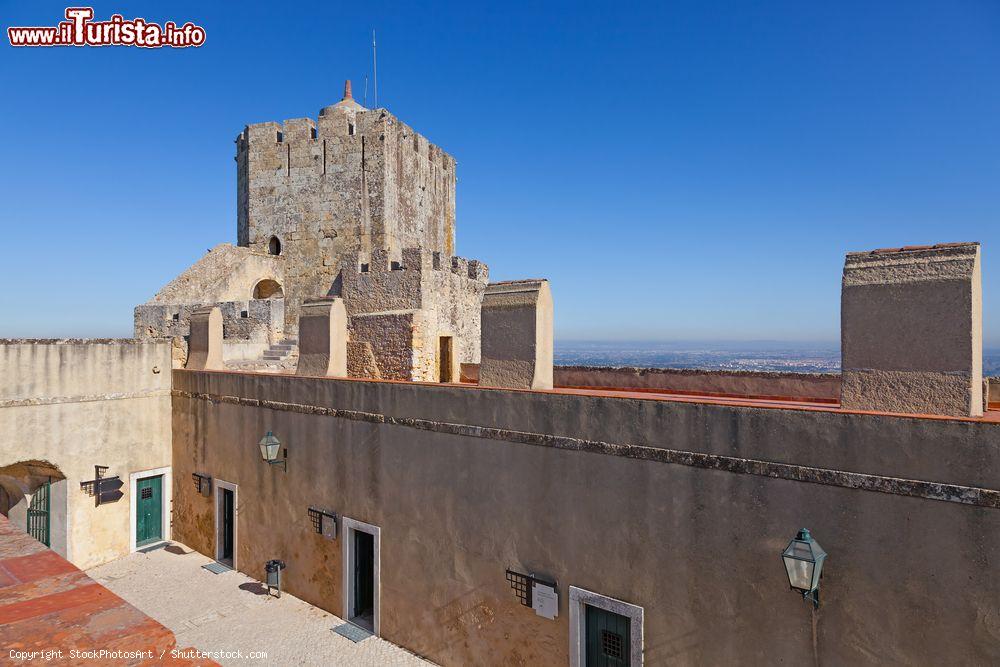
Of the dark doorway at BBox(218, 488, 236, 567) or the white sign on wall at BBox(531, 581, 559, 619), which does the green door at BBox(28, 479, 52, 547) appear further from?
the white sign on wall at BBox(531, 581, 559, 619)

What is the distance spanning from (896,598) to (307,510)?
7.90m

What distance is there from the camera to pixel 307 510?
9117mm

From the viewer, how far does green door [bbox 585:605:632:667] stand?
5.79m

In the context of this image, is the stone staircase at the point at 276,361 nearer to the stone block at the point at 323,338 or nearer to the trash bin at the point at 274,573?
the stone block at the point at 323,338

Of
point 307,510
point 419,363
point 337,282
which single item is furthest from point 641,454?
point 337,282

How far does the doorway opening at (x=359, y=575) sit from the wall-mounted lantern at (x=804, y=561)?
573 cm

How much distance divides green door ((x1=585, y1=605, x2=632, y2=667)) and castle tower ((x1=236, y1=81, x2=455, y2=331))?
12618mm

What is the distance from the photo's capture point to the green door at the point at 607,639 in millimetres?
5793

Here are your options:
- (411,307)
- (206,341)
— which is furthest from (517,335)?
(206,341)

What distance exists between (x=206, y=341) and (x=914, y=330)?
458 inches

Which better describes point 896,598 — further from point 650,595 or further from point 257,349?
point 257,349

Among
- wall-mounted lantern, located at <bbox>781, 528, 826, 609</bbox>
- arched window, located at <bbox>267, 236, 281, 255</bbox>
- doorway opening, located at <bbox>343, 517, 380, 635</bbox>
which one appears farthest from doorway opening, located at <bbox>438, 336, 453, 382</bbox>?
arched window, located at <bbox>267, 236, 281, 255</bbox>

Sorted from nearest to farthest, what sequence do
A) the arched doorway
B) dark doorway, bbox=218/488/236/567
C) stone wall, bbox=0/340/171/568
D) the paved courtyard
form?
the paved courtyard
stone wall, bbox=0/340/171/568
the arched doorway
dark doorway, bbox=218/488/236/567

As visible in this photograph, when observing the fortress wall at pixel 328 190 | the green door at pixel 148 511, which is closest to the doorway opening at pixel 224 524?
the green door at pixel 148 511
